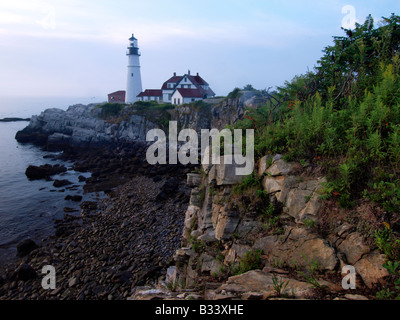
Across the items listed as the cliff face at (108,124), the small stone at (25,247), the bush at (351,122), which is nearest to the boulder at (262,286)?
the bush at (351,122)

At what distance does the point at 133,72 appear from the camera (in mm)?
66312

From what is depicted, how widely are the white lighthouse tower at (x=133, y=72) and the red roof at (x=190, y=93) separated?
16.4 metres

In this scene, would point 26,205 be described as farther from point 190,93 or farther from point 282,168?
point 190,93

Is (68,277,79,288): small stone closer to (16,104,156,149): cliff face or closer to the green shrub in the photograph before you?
the green shrub

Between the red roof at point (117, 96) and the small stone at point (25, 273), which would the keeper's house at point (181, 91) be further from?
the small stone at point (25, 273)

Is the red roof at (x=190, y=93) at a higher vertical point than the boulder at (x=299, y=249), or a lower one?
higher

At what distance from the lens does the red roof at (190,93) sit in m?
55.5

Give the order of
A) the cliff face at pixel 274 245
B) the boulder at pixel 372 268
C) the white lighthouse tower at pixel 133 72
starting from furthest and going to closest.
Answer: the white lighthouse tower at pixel 133 72
the cliff face at pixel 274 245
the boulder at pixel 372 268

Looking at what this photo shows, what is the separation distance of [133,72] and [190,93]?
2013cm

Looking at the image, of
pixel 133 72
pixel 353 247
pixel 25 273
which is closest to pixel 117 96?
pixel 133 72

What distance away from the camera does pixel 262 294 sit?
3.82 meters

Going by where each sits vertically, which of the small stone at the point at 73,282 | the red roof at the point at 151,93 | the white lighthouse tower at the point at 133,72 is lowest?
the small stone at the point at 73,282

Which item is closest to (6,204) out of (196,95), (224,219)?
(224,219)

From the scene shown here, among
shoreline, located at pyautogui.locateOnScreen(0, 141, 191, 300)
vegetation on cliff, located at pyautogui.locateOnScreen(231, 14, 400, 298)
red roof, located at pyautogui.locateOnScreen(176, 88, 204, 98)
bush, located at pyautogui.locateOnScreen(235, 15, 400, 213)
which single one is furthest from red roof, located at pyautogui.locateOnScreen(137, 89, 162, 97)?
bush, located at pyautogui.locateOnScreen(235, 15, 400, 213)
